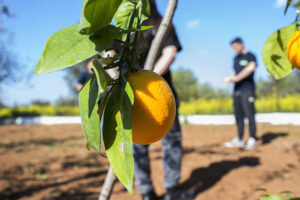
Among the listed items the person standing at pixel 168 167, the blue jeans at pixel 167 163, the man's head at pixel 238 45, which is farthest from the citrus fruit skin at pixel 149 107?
the man's head at pixel 238 45

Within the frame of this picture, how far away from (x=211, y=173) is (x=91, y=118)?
2.92m

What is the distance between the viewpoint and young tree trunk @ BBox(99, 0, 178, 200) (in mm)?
464

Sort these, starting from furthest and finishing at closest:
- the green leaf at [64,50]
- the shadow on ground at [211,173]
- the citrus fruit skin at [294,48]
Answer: the shadow on ground at [211,173], the citrus fruit skin at [294,48], the green leaf at [64,50]

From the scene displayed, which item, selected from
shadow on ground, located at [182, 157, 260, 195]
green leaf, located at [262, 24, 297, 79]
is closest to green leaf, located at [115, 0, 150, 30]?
green leaf, located at [262, 24, 297, 79]

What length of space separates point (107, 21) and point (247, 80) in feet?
Answer: 13.8

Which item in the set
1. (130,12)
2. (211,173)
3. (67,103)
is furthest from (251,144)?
(67,103)

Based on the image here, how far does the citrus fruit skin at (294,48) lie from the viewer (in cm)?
53

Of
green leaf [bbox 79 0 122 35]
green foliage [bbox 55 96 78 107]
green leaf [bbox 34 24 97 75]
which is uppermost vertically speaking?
green leaf [bbox 79 0 122 35]

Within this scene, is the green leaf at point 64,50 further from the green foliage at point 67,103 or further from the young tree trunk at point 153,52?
the green foliage at point 67,103

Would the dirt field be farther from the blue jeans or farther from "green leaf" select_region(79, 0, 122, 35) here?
"green leaf" select_region(79, 0, 122, 35)

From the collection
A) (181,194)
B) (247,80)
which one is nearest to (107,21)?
(181,194)

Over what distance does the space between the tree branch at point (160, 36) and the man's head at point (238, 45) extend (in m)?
3.95

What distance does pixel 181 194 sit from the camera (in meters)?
2.16

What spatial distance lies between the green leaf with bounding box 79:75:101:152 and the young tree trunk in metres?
0.18
